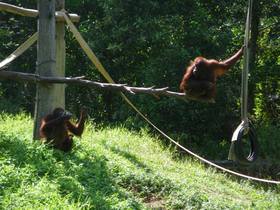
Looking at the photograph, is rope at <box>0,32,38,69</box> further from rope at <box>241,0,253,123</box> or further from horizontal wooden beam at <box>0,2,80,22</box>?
rope at <box>241,0,253,123</box>

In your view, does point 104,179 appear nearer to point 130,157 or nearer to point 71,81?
point 71,81

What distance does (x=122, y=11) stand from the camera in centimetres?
1189

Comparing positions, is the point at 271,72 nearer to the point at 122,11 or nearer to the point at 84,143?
the point at 122,11

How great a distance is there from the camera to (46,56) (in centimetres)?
687

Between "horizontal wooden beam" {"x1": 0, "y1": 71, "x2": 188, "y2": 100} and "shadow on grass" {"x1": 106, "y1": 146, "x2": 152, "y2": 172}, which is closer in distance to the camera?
"horizontal wooden beam" {"x1": 0, "y1": 71, "x2": 188, "y2": 100}

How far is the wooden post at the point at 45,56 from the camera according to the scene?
679 cm

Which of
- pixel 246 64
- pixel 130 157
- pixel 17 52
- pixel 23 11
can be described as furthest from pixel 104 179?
pixel 23 11

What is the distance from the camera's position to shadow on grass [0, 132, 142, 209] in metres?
5.43

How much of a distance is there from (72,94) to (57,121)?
7.03m

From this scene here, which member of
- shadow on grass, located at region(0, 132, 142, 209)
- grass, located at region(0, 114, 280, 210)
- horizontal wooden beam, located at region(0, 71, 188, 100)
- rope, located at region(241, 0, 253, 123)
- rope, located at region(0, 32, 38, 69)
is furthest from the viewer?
rope, located at region(0, 32, 38, 69)

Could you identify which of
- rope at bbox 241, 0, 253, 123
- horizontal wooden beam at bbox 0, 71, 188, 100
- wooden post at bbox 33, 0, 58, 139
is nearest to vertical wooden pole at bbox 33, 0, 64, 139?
wooden post at bbox 33, 0, 58, 139

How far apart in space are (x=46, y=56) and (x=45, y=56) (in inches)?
0.5

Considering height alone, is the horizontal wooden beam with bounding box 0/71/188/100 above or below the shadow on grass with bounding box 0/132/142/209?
above

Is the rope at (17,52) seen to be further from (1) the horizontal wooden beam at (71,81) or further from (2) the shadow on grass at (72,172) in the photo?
(2) the shadow on grass at (72,172)
